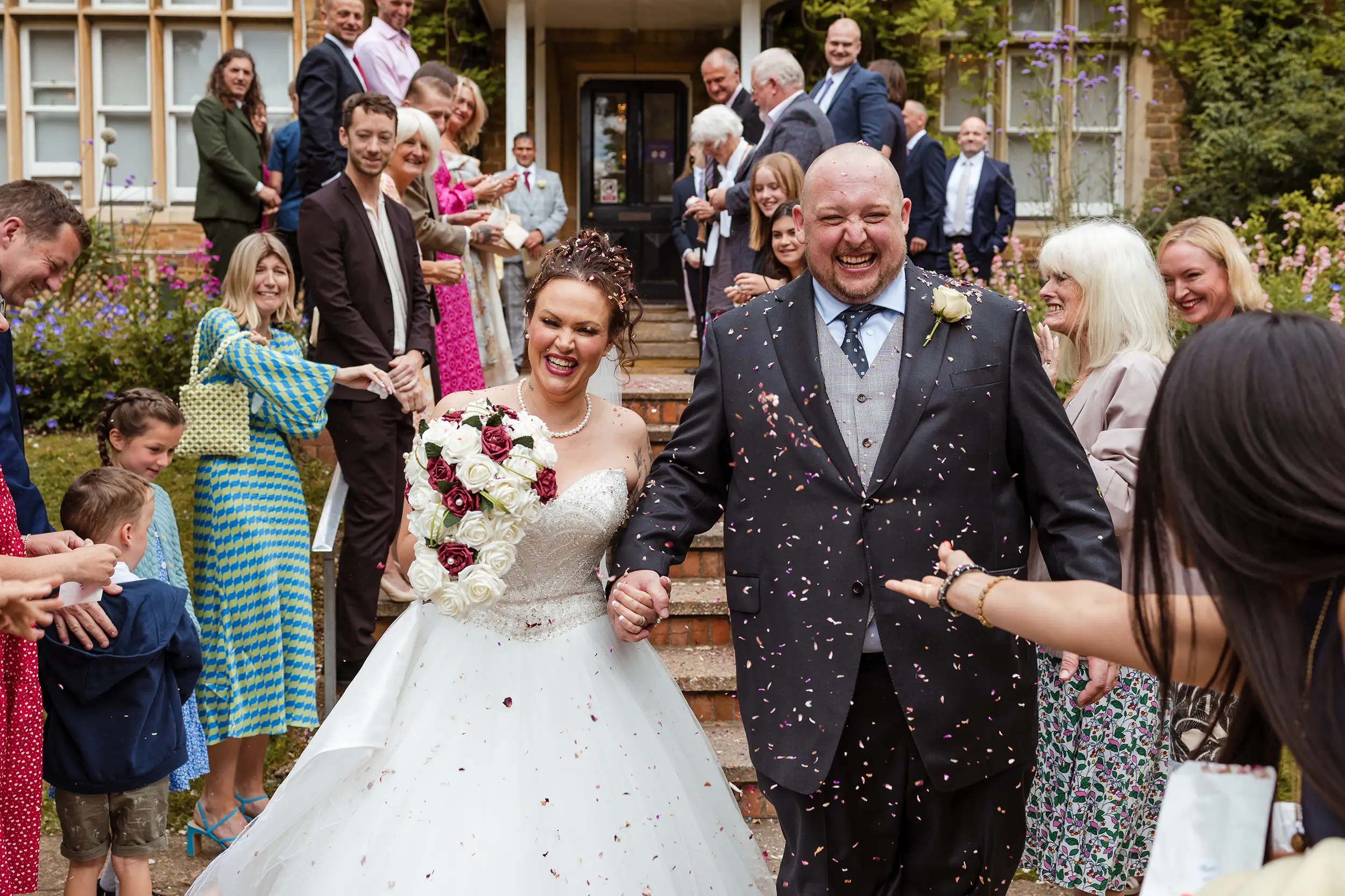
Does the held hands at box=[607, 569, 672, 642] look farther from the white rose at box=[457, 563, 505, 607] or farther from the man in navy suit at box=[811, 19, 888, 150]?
the man in navy suit at box=[811, 19, 888, 150]

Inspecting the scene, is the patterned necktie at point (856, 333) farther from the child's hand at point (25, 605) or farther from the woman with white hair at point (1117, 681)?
the child's hand at point (25, 605)

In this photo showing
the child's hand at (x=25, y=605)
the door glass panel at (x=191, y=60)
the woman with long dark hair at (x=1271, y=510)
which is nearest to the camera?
the woman with long dark hair at (x=1271, y=510)

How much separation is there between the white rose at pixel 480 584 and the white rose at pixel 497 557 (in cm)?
1

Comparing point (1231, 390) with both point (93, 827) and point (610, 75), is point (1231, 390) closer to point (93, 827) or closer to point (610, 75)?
point (93, 827)

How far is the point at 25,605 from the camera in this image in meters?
2.71

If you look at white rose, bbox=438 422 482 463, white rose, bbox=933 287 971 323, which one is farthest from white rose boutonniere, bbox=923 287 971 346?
white rose, bbox=438 422 482 463

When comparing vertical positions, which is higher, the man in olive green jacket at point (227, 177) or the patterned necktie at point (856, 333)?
the man in olive green jacket at point (227, 177)

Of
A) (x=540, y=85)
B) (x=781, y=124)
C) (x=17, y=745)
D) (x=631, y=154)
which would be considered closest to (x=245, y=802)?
(x=17, y=745)

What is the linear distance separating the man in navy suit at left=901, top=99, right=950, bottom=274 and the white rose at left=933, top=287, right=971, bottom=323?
247 inches

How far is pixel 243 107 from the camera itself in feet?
26.9

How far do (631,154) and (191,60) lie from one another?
14.9ft

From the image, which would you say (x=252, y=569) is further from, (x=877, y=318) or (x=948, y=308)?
(x=948, y=308)

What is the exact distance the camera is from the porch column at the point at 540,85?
13055 mm

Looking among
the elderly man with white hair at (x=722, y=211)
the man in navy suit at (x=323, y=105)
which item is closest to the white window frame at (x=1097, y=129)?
the elderly man with white hair at (x=722, y=211)
